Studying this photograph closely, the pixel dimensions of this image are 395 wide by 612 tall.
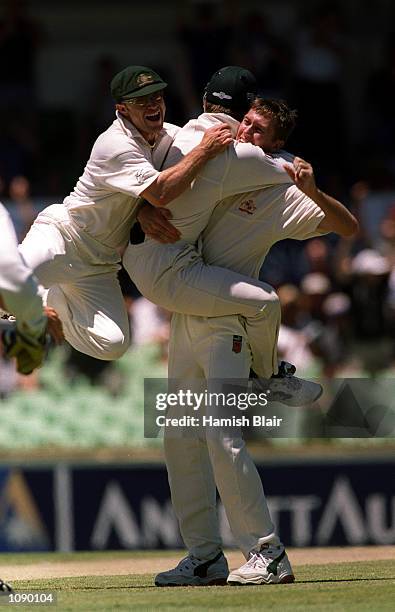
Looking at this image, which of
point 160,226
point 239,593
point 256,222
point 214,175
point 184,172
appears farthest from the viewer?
point 256,222

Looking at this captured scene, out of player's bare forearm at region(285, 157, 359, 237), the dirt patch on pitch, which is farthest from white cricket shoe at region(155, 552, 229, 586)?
player's bare forearm at region(285, 157, 359, 237)

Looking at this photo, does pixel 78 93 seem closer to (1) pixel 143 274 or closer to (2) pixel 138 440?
(2) pixel 138 440

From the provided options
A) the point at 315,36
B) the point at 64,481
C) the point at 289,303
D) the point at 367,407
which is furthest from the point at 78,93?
the point at 367,407

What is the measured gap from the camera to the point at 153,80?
7.28m

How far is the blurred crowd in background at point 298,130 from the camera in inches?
487

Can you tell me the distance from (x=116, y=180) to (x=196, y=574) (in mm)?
2055

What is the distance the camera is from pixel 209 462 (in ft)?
24.8

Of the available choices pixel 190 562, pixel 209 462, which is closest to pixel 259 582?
pixel 190 562

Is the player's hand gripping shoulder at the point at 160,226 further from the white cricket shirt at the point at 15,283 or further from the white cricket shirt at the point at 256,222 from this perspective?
the white cricket shirt at the point at 15,283

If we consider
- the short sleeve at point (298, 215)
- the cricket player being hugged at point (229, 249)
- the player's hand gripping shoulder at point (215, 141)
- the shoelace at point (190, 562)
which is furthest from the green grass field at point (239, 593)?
the player's hand gripping shoulder at point (215, 141)

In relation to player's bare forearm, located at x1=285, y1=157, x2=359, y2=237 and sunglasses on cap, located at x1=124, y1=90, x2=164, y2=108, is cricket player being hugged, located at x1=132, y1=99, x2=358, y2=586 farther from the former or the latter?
sunglasses on cap, located at x1=124, y1=90, x2=164, y2=108

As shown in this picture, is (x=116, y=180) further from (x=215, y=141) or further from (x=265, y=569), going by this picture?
(x=265, y=569)

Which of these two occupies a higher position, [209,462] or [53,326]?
[53,326]

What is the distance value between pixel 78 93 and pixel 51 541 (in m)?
6.14
